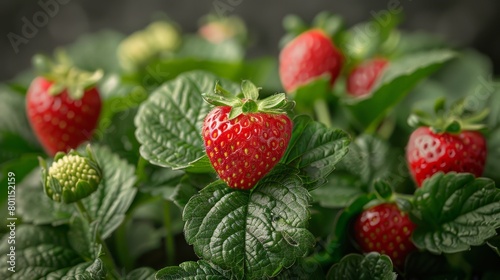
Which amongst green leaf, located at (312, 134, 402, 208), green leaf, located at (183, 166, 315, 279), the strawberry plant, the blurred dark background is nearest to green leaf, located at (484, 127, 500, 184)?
the strawberry plant

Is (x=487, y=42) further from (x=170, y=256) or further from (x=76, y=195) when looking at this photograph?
(x=76, y=195)

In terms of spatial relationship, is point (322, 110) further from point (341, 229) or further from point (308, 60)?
point (341, 229)

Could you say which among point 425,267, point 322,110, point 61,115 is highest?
point 61,115

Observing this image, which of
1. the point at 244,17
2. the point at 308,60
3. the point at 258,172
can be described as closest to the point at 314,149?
the point at 258,172

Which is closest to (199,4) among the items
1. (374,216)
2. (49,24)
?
(49,24)

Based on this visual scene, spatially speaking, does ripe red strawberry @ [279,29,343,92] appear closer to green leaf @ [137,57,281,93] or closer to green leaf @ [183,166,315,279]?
green leaf @ [137,57,281,93]

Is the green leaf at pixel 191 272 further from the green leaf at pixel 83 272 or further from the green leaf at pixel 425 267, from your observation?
Result: the green leaf at pixel 425 267

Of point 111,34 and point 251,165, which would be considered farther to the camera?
point 111,34

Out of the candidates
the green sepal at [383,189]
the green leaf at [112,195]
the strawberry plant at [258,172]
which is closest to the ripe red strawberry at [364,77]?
the strawberry plant at [258,172]
